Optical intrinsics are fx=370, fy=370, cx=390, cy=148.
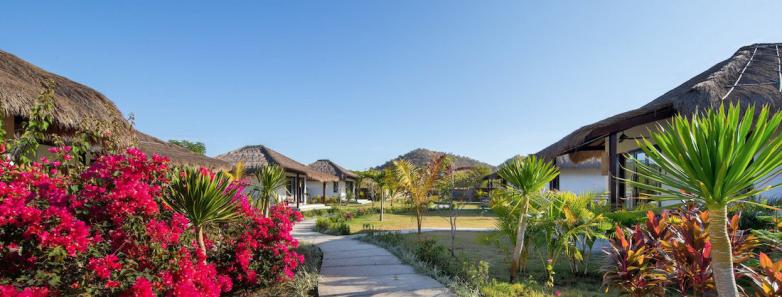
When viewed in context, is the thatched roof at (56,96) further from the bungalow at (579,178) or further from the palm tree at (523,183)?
the bungalow at (579,178)

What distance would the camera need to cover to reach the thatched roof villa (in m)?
5.41

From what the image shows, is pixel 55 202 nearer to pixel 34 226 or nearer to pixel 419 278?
pixel 34 226

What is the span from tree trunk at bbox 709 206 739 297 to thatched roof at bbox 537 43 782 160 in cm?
572

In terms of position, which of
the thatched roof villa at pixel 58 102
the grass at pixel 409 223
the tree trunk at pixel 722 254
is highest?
the thatched roof villa at pixel 58 102

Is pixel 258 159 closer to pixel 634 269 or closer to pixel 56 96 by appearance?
pixel 56 96

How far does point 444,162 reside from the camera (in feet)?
31.9

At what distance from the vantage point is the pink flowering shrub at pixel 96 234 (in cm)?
254

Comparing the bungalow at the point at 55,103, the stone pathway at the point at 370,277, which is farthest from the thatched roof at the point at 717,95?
the bungalow at the point at 55,103

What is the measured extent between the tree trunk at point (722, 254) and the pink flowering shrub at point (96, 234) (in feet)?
12.5

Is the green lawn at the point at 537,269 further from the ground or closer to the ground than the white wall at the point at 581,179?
closer to the ground

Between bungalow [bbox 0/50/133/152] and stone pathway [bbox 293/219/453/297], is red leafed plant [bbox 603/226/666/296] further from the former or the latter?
bungalow [bbox 0/50/133/152]

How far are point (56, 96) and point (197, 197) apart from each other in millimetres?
4741

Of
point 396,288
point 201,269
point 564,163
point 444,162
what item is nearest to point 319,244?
point 444,162

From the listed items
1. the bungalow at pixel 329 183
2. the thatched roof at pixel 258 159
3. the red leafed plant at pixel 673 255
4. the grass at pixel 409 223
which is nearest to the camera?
the red leafed plant at pixel 673 255
